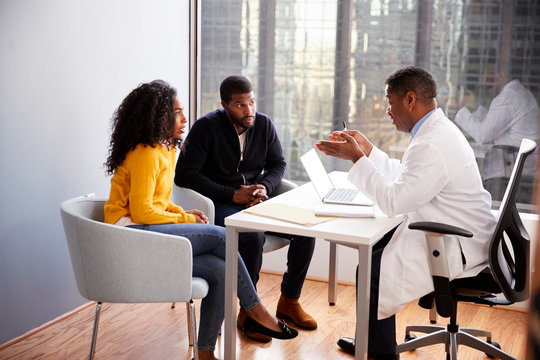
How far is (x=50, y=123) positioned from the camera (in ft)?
9.25

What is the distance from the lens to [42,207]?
2811mm

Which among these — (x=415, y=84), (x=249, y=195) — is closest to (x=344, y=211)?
(x=415, y=84)

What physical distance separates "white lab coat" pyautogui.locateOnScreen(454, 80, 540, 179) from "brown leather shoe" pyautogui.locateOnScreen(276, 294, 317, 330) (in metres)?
1.41

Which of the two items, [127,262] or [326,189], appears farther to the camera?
[326,189]

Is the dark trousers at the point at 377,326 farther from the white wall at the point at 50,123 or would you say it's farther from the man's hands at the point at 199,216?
the white wall at the point at 50,123

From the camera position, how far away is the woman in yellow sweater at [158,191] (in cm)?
235

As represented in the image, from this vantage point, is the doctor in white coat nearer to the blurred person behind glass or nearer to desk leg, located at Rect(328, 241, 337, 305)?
desk leg, located at Rect(328, 241, 337, 305)

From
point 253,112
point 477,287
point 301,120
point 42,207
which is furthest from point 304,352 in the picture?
point 301,120

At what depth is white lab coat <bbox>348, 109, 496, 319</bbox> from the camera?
227 cm

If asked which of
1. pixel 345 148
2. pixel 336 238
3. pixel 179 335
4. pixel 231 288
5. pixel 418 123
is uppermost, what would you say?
pixel 418 123

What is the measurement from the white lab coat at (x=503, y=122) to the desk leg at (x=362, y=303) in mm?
1644

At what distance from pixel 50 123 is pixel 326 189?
4.38 feet

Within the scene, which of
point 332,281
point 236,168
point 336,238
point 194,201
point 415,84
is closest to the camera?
point 336,238

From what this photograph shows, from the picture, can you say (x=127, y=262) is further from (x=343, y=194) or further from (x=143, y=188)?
(x=343, y=194)
